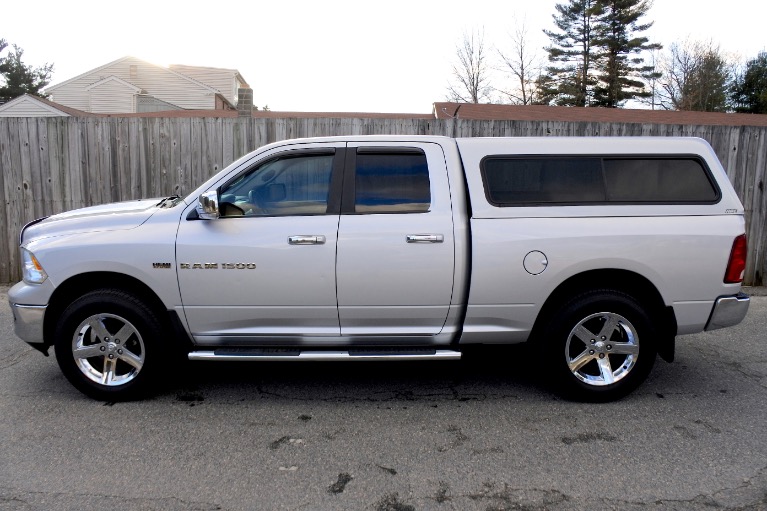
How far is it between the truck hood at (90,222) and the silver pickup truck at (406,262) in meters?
0.02

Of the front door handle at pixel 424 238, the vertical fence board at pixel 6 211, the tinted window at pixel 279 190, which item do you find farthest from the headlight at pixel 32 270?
the vertical fence board at pixel 6 211

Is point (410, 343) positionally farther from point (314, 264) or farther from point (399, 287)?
point (314, 264)

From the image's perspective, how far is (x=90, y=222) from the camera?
4.40 metres

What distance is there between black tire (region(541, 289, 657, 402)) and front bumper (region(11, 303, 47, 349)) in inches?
147

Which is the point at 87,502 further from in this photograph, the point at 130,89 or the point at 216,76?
the point at 216,76

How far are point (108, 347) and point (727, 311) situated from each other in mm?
4592

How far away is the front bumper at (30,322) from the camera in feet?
14.2

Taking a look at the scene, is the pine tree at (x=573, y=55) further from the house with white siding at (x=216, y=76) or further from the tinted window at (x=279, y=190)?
the tinted window at (x=279, y=190)

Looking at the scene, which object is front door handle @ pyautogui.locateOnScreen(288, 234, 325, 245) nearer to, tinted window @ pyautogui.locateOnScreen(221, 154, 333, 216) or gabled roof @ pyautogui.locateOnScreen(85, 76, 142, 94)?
tinted window @ pyautogui.locateOnScreen(221, 154, 333, 216)

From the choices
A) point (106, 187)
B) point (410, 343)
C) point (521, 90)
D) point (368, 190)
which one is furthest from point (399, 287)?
point (521, 90)

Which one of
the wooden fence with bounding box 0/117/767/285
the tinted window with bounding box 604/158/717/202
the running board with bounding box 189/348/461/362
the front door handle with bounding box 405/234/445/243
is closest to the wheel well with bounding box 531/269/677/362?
the tinted window with bounding box 604/158/717/202

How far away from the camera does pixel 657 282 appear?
428 centimetres

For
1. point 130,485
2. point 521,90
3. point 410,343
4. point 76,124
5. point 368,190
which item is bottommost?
point 130,485

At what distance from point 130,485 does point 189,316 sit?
135 centimetres
